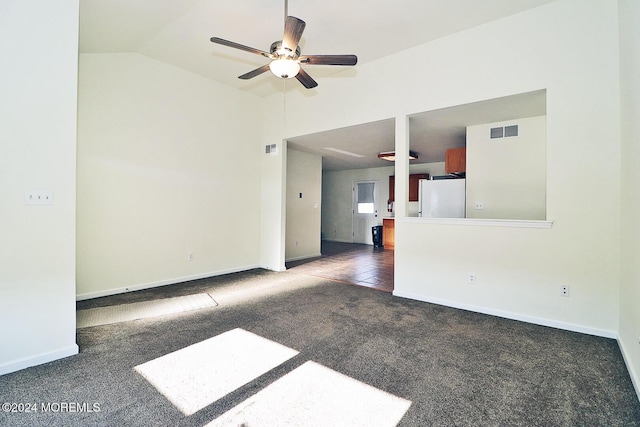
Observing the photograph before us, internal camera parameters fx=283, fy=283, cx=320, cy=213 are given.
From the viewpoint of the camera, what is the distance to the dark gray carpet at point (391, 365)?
1661 mm

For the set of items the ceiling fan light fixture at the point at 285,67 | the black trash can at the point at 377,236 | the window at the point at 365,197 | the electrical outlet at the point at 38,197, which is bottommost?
the black trash can at the point at 377,236

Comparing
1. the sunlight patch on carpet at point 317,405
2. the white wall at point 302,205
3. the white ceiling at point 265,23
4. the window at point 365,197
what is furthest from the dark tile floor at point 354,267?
the white ceiling at point 265,23

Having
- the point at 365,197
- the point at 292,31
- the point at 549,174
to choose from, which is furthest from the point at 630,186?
the point at 365,197

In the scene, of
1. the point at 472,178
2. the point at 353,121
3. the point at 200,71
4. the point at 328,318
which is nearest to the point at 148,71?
the point at 200,71

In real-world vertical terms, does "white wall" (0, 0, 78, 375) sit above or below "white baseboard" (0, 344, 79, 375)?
above

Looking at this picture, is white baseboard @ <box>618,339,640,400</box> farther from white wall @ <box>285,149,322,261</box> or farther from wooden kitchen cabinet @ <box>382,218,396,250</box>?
wooden kitchen cabinet @ <box>382,218,396,250</box>

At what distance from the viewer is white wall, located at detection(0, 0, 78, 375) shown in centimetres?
204

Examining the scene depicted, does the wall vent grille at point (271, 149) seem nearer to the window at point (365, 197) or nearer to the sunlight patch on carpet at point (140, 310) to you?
the sunlight patch on carpet at point (140, 310)

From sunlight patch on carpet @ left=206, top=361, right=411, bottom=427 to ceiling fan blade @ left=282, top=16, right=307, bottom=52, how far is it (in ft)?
8.98

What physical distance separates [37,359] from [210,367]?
130 cm

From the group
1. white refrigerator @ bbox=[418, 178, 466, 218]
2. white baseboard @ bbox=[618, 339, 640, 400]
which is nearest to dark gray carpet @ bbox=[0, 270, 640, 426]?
white baseboard @ bbox=[618, 339, 640, 400]

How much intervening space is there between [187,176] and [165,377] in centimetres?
326

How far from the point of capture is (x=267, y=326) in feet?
9.52

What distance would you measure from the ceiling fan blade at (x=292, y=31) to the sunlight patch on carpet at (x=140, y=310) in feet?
→ 9.83
